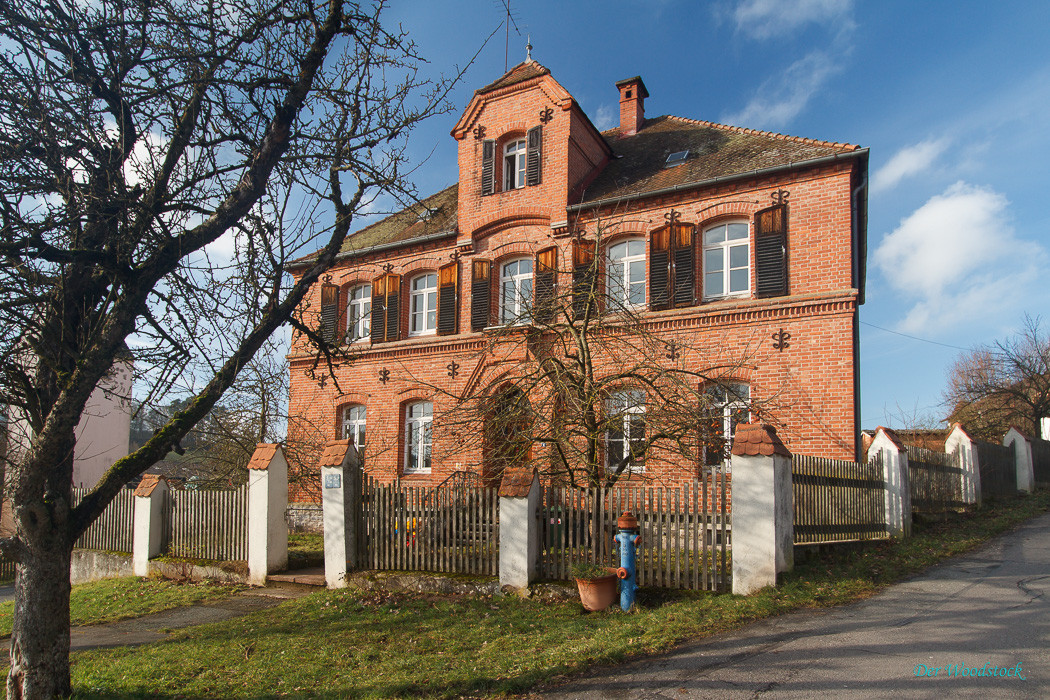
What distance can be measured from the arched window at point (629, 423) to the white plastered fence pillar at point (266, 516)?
5301 millimetres

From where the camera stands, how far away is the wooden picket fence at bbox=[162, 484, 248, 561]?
36.6ft

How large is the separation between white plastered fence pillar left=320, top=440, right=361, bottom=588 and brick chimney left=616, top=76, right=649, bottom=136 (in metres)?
12.3

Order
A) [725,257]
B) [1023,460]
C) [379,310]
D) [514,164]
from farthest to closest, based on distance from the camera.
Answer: [1023,460], [379,310], [514,164], [725,257]

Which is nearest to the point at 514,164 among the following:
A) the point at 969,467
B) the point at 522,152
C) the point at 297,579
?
the point at 522,152

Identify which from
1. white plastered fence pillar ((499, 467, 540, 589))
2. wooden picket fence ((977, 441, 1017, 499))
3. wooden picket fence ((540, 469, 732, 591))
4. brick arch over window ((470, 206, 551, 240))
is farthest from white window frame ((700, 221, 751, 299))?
wooden picket fence ((977, 441, 1017, 499))

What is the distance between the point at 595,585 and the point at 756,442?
2436 mm

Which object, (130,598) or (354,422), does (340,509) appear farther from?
(354,422)

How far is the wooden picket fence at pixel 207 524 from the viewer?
1115 centimetres

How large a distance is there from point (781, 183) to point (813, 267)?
1763 millimetres

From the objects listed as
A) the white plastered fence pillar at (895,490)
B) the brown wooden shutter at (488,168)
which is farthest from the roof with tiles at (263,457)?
the white plastered fence pillar at (895,490)

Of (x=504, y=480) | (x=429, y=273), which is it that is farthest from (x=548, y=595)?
(x=429, y=273)

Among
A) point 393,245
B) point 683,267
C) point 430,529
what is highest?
point 393,245

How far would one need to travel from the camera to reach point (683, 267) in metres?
13.5

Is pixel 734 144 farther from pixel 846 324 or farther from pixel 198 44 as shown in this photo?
pixel 198 44
